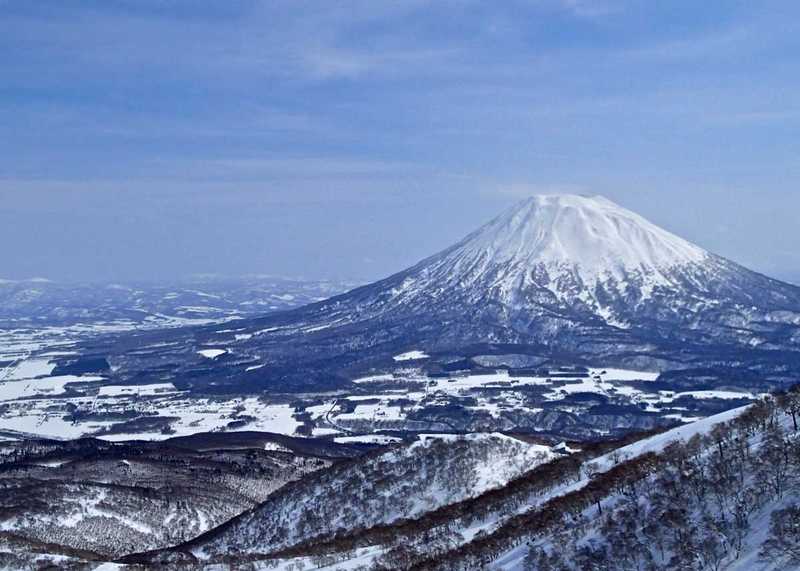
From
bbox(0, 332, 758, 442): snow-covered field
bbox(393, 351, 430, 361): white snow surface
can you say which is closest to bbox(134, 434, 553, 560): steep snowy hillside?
bbox(0, 332, 758, 442): snow-covered field

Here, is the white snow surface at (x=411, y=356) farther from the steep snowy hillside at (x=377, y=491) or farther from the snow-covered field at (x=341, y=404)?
the steep snowy hillside at (x=377, y=491)

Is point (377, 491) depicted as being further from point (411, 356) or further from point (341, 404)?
point (411, 356)

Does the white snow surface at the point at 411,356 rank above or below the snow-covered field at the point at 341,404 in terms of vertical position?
above

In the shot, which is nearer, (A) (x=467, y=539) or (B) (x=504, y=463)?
(A) (x=467, y=539)

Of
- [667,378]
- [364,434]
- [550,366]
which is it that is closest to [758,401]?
[364,434]

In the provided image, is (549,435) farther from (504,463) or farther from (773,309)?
(773,309)

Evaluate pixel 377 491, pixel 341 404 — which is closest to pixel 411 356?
pixel 341 404

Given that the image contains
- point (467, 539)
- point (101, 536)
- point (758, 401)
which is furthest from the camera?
point (101, 536)

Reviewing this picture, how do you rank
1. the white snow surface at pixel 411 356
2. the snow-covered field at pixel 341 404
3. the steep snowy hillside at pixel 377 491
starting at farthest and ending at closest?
the white snow surface at pixel 411 356, the snow-covered field at pixel 341 404, the steep snowy hillside at pixel 377 491

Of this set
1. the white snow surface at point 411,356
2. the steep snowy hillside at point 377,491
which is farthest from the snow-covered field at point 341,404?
the steep snowy hillside at point 377,491
